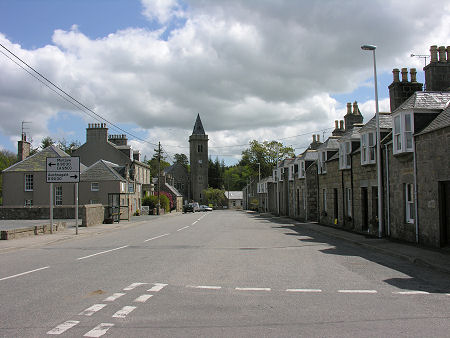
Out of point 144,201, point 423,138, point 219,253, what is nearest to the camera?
point 219,253

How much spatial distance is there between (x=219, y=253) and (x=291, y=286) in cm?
566

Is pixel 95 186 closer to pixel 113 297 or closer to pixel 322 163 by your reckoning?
pixel 322 163

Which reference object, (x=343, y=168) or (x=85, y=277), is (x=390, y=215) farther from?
(x=85, y=277)

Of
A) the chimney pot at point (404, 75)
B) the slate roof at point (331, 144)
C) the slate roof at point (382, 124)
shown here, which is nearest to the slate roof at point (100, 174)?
the slate roof at point (331, 144)

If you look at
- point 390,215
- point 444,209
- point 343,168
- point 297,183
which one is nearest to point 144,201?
point 297,183

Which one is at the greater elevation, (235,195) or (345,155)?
(345,155)

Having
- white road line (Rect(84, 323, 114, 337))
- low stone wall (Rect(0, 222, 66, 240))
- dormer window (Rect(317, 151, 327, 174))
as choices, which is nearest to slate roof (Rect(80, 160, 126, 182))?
low stone wall (Rect(0, 222, 66, 240))

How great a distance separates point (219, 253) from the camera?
46.0 feet

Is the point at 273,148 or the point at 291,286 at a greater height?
the point at 273,148

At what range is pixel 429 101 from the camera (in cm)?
1731

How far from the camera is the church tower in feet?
375

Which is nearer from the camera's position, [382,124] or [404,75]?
[382,124]

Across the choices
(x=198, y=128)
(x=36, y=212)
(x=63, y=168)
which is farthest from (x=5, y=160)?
(x=63, y=168)

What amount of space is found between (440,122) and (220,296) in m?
11.7
